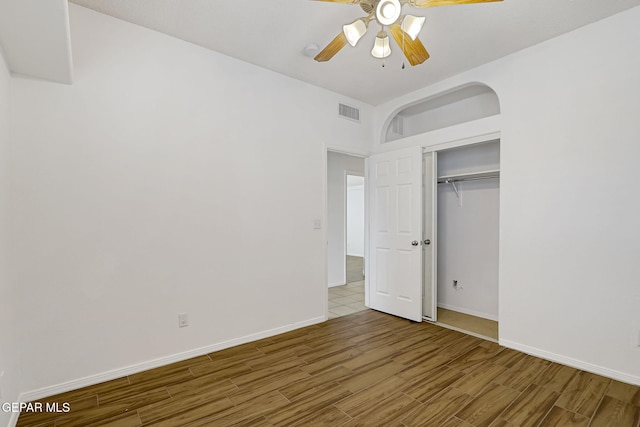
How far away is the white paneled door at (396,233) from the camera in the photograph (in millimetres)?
3713

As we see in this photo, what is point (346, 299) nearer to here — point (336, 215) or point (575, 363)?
point (336, 215)

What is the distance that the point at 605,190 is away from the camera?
2.46 metres

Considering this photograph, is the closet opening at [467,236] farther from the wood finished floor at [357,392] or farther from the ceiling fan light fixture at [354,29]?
the ceiling fan light fixture at [354,29]

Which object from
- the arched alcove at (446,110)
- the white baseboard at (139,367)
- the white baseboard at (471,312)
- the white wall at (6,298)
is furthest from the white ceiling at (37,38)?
the white baseboard at (471,312)

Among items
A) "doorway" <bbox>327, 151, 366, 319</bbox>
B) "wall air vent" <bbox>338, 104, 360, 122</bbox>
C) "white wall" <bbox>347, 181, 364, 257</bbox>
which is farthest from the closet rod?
"white wall" <bbox>347, 181, 364, 257</bbox>

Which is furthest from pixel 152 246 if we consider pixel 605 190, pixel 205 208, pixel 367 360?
pixel 605 190

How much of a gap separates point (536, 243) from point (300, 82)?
302cm

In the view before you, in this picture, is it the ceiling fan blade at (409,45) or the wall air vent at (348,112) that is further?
the wall air vent at (348,112)

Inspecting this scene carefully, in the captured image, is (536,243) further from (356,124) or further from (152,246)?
(152,246)

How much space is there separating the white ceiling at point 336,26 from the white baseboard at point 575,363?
2.88m

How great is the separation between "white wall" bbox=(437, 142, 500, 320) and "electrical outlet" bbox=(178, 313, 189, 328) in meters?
3.40

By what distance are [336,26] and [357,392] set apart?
9.68 feet

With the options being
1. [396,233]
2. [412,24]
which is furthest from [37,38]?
[396,233]

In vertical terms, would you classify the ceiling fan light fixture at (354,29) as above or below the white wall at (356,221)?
above
